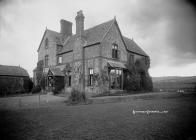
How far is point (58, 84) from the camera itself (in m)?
26.7

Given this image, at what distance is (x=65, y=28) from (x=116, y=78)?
1771cm

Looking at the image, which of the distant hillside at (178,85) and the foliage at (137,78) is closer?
the distant hillside at (178,85)

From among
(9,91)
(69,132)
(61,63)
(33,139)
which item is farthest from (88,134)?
(9,91)

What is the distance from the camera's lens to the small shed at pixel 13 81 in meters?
33.3

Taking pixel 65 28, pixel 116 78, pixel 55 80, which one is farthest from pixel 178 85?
pixel 65 28

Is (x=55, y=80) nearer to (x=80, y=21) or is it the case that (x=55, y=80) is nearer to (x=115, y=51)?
(x=80, y=21)

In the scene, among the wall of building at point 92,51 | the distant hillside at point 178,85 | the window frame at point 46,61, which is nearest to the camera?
the distant hillside at point 178,85

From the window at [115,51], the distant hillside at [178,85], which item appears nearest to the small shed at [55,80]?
the window at [115,51]

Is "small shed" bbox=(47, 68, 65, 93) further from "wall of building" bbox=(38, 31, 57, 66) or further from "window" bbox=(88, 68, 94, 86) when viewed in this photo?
"window" bbox=(88, 68, 94, 86)

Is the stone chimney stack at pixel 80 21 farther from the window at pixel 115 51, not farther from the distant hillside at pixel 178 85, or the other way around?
the distant hillside at pixel 178 85

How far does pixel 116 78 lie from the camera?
23.8 m

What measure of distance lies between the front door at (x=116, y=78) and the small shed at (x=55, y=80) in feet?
32.0

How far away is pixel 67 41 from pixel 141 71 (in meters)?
16.8

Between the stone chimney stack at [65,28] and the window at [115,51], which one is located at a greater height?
the stone chimney stack at [65,28]
